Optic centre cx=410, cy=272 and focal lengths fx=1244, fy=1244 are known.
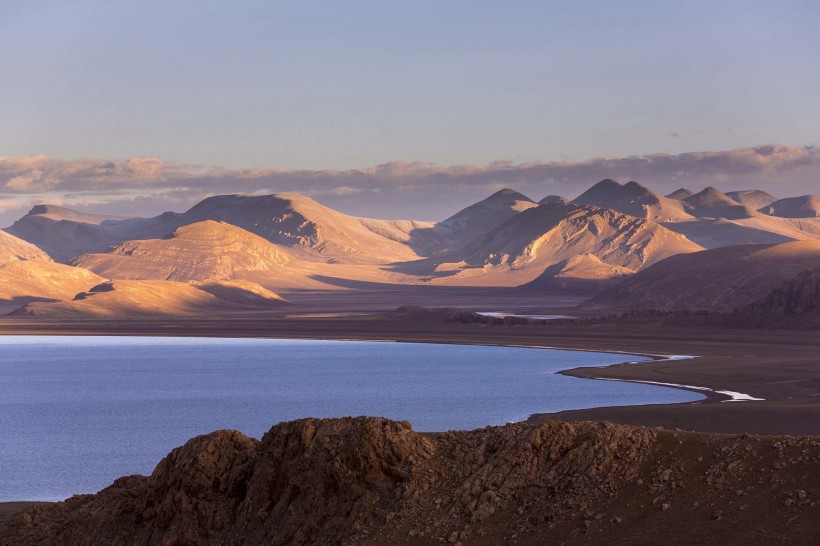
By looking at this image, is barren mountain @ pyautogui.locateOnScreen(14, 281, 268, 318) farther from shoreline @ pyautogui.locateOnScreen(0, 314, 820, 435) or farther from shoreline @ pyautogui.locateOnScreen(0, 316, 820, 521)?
shoreline @ pyautogui.locateOnScreen(0, 316, 820, 521)

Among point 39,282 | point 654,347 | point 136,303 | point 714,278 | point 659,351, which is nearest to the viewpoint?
point 659,351

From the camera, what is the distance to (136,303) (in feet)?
511

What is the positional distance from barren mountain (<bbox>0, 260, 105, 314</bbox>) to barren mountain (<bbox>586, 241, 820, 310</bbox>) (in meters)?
75.8

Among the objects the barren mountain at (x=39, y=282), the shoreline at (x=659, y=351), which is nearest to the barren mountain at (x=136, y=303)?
the shoreline at (x=659, y=351)

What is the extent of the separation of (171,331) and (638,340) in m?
51.2

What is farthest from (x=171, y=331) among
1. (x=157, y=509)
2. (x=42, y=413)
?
(x=157, y=509)

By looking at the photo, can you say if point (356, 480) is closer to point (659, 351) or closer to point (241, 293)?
point (659, 351)

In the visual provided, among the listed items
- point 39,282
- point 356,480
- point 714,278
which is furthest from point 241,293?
point 356,480

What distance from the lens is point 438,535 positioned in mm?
16594

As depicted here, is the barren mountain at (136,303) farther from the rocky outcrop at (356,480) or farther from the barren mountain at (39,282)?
the rocky outcrop at (356,480)

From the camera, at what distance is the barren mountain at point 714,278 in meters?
136

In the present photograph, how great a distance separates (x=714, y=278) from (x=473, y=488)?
134 meters

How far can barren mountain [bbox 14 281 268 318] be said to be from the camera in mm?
149125

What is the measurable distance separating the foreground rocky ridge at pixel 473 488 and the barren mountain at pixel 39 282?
15122 cm
